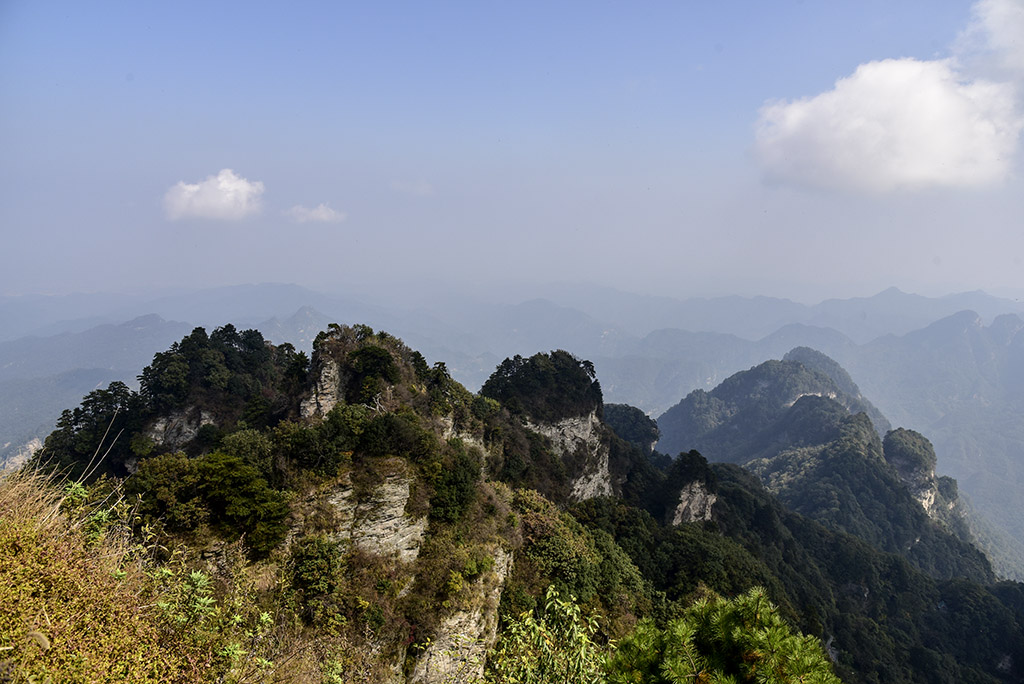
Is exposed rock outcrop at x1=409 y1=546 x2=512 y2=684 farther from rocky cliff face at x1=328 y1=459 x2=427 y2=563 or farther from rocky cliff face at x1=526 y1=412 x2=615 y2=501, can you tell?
rocky cliff face at x1=526 y1=412 x2=615 y2=501

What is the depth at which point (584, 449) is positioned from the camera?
4900 cm

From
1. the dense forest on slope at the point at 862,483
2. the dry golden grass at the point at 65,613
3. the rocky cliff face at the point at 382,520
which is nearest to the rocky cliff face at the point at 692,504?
the rocky cliff face at the point at 382,520

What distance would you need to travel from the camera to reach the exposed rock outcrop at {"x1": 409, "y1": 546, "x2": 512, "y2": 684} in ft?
52.3

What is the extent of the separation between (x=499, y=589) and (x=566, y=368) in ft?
113

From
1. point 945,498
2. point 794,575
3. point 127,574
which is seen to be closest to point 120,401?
point 127,574

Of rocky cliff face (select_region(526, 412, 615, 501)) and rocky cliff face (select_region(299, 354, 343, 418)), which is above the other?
rocky cliff face (select_region(299, 354, 343, 418))

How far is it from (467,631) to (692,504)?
37.3m

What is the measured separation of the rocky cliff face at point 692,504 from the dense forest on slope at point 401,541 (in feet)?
0.97

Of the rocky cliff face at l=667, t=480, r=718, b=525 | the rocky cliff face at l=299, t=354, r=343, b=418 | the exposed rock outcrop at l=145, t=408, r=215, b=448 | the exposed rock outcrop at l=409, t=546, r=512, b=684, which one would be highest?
the rocky cliff face at l=299, t=354, r=343, b=418

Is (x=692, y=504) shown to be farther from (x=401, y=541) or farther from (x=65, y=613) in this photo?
(x=65, y=613)

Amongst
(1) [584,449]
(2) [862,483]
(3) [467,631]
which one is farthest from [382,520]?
(2) [862,483]

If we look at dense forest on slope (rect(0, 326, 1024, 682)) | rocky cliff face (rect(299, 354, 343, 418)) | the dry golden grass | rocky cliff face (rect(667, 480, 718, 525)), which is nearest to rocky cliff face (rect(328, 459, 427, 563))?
dense forest on slope (rect(0, 326, 1024, 682))

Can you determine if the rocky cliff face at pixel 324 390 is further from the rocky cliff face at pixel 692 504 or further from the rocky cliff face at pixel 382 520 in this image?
the rocky cliff face at pixel 692 504

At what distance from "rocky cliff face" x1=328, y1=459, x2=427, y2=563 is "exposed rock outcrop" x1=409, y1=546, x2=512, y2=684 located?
2829 mm
